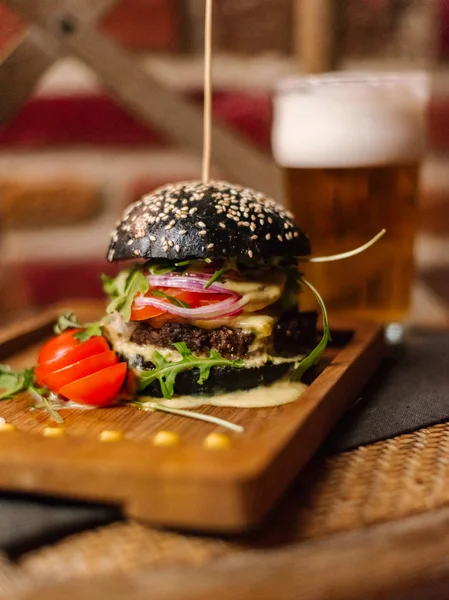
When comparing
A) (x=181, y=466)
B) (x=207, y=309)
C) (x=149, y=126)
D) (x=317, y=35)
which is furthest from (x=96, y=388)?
(x=317, y=35)

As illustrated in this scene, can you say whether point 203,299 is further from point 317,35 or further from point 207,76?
point 317,35

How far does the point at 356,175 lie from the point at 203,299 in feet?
2.40

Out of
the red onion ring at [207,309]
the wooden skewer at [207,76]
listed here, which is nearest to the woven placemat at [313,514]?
the red onion ring at [207,309]

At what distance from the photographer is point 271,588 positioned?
3.04ft

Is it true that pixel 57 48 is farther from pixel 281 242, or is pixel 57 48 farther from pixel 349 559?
pixel 349 559

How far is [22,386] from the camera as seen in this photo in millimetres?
1608

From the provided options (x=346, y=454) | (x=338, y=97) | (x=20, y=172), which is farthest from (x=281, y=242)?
(x=20, y=172)

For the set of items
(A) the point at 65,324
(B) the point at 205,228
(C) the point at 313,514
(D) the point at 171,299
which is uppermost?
(B) the point at 205,228

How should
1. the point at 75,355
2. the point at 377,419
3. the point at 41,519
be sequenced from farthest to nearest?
the point at 75,355 < the point at 377,419 < the point at 41,519

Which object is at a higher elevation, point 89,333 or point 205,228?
point 205,228

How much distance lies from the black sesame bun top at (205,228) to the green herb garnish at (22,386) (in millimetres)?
323

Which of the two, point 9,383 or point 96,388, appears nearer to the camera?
point 96,388

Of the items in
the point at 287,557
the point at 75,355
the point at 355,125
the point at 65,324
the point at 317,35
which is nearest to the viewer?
the point at 287,557

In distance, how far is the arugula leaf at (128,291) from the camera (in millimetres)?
1604
